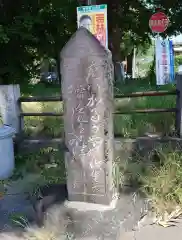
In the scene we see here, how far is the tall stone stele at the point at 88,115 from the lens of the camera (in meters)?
3.76

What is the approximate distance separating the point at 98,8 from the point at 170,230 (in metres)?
6.19

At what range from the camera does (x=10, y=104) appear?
21.1 feet

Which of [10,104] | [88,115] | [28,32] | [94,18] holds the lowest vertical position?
[10,104]

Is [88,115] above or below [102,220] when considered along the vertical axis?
above

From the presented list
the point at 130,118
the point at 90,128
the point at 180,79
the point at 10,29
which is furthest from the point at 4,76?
the point at 90,128

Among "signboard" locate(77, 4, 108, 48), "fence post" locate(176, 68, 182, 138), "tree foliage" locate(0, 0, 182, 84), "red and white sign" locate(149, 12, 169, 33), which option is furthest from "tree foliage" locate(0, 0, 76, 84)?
"fence post" locate(176, 68, 182, 138)

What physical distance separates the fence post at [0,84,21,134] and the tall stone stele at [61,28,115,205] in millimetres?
2749

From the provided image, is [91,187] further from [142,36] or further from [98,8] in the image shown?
[142,36]

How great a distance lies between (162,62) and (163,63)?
→ 6cm

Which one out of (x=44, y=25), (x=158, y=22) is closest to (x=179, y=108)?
(x=44, y=25)

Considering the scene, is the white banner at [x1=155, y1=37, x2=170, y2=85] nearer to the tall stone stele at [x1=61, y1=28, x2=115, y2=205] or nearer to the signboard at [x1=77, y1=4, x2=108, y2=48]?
the signboard at [x1=77, y1=4, x2=108, y2=48]

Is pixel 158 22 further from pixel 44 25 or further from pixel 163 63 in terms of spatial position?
pixel 44 25

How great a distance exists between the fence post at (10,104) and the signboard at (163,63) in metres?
9.86

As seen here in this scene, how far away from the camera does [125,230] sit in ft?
12.8
